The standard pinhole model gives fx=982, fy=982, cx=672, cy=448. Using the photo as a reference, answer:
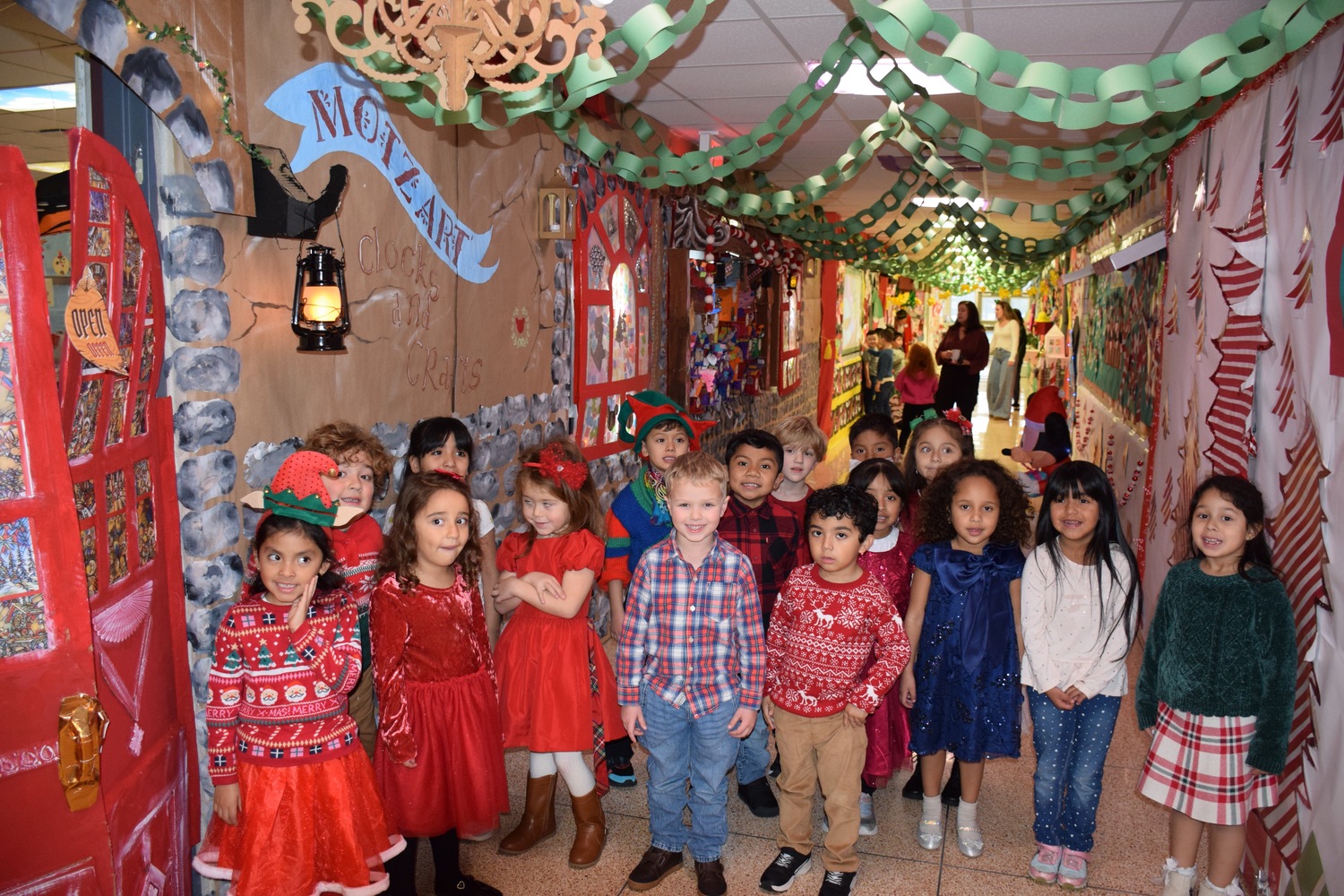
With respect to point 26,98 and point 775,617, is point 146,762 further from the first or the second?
point 26,98

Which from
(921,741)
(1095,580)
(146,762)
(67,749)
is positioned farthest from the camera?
(921,741)

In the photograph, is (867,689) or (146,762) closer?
(146,762)

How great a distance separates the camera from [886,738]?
11.1 ft

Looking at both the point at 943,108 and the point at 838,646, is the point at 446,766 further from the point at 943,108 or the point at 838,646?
the point at 943,108

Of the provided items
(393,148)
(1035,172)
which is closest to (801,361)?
(1035,172)

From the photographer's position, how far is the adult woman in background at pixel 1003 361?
1349 centimetres

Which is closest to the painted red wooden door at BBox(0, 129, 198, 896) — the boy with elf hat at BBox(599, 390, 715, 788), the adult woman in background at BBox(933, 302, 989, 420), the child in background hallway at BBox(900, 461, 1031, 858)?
the boy with elf hat at BBox(599, 390, 715, 788)

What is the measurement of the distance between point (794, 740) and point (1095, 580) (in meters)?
1.04

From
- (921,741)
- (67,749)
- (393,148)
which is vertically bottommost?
(921,741)

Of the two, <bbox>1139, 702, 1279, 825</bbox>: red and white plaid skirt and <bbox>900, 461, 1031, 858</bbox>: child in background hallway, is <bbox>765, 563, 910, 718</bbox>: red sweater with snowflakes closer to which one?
<bbox>900, 461, 1031, 858</bbox>: child in background hallway

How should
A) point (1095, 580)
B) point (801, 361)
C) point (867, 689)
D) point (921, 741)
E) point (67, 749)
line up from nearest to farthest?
1. point (67, 749)
2. point (867, 689)
3. point (1095, 580)
4. point (921, 741)
5. point (801, 361)

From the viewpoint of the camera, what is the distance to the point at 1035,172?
382 cm

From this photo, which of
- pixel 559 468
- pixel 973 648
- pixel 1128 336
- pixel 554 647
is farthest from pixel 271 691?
pixel 1128 336

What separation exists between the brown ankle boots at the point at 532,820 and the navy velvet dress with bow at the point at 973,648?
1.21 metres
